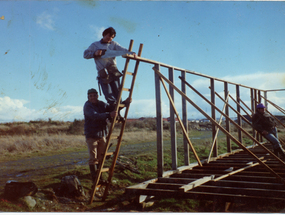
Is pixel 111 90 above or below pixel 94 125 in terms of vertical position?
above

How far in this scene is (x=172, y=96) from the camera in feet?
20.2

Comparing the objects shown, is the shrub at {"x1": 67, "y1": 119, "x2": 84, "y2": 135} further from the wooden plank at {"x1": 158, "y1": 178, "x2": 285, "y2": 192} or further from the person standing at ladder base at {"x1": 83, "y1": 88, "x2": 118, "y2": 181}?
the wooden plank at {"x1": 158, "y1": 178, "x2": 285, "y2": 192}

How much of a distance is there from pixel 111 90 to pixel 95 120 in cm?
68

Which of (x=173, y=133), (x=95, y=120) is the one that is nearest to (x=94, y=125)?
(x=95, y=120)

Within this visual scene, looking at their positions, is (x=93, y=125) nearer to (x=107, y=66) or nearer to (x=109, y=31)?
(x=107, y=66)

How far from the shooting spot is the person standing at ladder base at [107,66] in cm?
471

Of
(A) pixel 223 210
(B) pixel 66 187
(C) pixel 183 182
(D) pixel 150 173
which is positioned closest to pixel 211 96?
(D) pixel 150 173

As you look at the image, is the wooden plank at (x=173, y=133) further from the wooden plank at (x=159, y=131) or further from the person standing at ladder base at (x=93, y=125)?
the person standing at ladder base at (x=93, y=125)

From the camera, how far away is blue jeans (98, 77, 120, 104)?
4.90 metres

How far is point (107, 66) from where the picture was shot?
4828 mm

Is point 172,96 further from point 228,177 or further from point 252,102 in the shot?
point 252,102

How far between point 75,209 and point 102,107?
2.01 metres

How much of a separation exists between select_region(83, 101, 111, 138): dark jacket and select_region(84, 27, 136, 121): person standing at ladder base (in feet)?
0.99

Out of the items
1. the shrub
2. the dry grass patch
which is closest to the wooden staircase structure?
the dry grass patch
